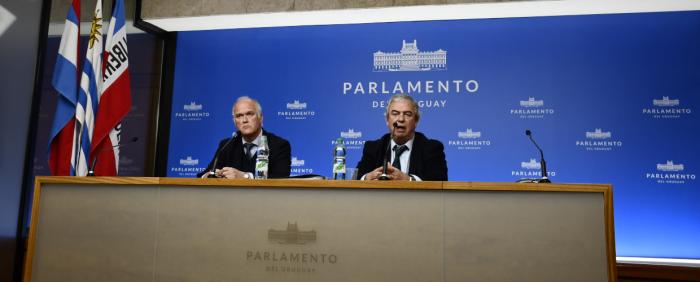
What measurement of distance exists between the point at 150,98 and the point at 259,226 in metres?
3.02

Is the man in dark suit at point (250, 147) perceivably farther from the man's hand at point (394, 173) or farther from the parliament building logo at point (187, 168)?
the parliament building logo at point (187, 168)

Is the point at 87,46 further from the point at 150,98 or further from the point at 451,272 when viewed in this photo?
the point at 451,272

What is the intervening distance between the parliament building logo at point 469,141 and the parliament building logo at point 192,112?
6.67 ft

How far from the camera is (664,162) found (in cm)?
390

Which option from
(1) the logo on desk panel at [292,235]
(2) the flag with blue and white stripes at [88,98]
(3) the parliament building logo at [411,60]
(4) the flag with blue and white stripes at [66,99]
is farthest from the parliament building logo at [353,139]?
(1) the logo on desk panel at [292,235]

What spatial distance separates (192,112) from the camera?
4629 millimetres

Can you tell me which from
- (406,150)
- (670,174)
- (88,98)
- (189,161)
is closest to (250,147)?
(406,150)

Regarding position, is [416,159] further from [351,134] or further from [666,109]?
[666,109]

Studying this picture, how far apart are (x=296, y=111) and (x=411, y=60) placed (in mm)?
994

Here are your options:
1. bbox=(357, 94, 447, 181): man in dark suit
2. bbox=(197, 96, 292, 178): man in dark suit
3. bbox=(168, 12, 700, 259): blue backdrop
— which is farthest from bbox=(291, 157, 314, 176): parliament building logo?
bbox=(357, 94, 447, 181): man in dark suit

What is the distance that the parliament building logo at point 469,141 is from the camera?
4168 mm

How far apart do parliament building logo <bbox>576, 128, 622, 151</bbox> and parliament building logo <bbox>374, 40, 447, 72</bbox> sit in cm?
115

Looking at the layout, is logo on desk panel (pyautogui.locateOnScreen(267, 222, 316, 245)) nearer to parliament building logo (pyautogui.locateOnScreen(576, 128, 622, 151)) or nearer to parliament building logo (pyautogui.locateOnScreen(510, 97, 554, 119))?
parliament building logo (pyautogui.locateOnScreen(510, 97, 554, 119))

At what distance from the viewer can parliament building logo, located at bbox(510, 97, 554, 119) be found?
4109 mm
